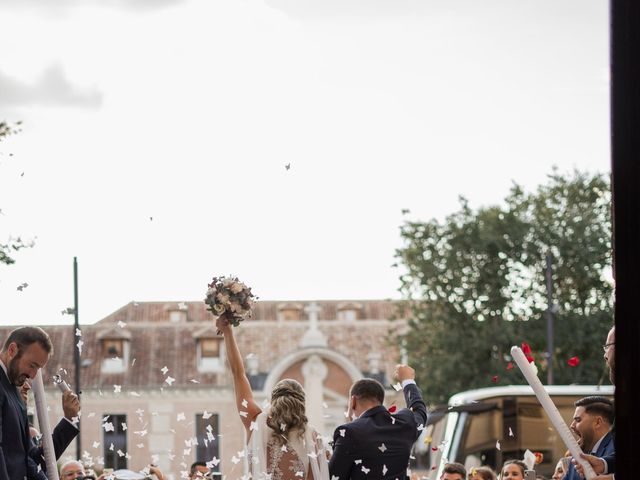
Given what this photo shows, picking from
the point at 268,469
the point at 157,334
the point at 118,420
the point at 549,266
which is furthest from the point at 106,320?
the point at 268,469

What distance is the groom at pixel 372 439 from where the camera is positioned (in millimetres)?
6520

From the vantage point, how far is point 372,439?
654 cm

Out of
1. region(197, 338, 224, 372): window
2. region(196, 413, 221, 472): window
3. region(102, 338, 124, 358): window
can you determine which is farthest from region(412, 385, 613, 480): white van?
region(102, 338, 124, 358): window

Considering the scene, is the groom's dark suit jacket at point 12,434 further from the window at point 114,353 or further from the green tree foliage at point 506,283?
the window at point 114,353

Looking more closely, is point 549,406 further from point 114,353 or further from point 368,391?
point 114,353

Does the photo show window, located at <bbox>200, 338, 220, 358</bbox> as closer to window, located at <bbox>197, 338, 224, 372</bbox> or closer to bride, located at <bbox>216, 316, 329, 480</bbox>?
window, located at <bbox>197, 338, 224, 372</bbox>

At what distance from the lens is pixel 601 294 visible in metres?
37.4

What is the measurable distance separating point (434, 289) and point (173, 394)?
18.7 metres

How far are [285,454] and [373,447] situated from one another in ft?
1.51

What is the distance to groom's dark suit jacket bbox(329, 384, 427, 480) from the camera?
21.4 ft

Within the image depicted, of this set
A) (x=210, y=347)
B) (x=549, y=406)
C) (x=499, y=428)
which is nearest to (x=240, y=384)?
(x=549, y=406)

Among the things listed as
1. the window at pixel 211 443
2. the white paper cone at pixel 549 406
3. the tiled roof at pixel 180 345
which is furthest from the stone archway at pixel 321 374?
the white paper cone at pixel 549 406

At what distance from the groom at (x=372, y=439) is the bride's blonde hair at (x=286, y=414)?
0.70 ft

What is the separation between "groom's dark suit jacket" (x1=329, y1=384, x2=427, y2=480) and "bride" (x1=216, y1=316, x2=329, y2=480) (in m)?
0.10
